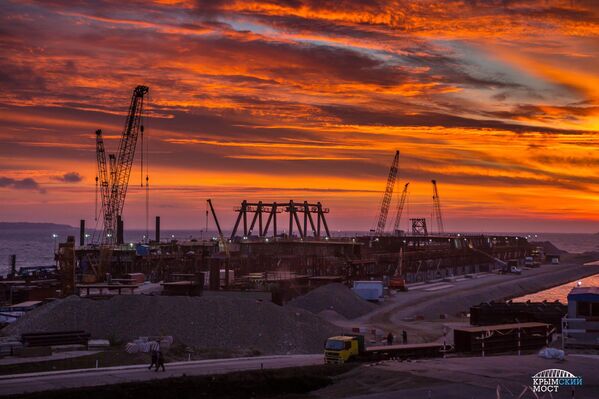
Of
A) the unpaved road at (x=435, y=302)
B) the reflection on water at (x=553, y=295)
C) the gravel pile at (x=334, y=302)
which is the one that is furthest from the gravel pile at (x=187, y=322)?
the reflection on water at (x=553, y=295)

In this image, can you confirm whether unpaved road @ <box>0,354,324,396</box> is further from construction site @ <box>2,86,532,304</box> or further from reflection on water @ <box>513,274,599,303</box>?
reflection on water @ <box>513,274,599,303</box>

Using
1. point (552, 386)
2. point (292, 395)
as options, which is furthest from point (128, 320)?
point (552, 386)

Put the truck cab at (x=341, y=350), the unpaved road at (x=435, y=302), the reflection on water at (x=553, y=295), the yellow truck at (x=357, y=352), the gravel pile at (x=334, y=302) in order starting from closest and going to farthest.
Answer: the truck cab at (x=341, y=350), the yellow truck at (x=357, y=352), the unpaved road at (x=435, y=302), the gravel pile at (x=334, y=302), the reflection on water at (x=553, y=295)

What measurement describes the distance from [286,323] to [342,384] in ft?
70.7

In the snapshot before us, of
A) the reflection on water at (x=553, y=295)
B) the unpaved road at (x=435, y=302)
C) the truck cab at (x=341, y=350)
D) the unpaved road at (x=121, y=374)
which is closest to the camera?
the unpaved road at (x=121, y=374)

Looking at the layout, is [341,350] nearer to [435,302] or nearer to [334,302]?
[334,302]

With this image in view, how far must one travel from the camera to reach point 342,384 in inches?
1342

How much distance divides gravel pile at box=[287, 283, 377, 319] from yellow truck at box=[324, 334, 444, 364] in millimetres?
37737

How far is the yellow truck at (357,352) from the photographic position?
1607 inches

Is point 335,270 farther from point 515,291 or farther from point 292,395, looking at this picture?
point 292,395

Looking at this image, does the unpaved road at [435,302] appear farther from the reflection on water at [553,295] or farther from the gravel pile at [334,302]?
the reflection on water at [553,295]

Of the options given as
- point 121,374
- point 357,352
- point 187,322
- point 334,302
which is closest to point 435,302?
point 334,302

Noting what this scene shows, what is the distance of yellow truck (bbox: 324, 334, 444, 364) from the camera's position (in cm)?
4081

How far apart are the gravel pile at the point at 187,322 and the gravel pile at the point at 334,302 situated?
2517cm
